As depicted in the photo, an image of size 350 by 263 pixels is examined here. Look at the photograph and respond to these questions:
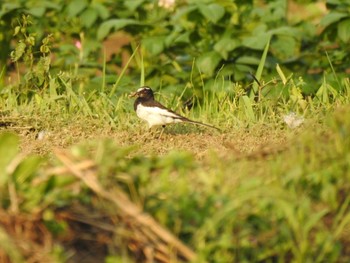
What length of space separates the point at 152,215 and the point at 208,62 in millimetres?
4415

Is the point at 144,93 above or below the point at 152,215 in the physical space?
above

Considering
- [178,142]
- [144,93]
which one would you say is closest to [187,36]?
[144,93]

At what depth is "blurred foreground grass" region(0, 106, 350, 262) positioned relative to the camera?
3.78 meters

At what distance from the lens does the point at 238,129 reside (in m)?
6.50

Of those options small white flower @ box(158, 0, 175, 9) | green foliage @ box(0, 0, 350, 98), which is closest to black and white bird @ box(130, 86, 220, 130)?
green foliage @ box(0, 0, 350, 98)

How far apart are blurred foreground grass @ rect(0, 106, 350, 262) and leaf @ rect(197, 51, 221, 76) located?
4.11m

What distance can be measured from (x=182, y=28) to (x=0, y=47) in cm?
157

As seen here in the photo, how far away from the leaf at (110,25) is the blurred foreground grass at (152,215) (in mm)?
4845

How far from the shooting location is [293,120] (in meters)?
6.34

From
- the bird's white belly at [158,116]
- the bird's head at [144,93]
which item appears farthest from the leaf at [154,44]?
the bird's white belly at [158,116]

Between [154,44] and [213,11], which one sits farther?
[154,44]

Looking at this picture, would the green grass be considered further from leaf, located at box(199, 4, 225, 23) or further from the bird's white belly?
leaf, located at box(199, 4, 225, 23)

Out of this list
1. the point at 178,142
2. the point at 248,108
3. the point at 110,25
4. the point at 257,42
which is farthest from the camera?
the point at 110,25

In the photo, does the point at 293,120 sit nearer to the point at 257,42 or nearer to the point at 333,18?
the point at 257,42
